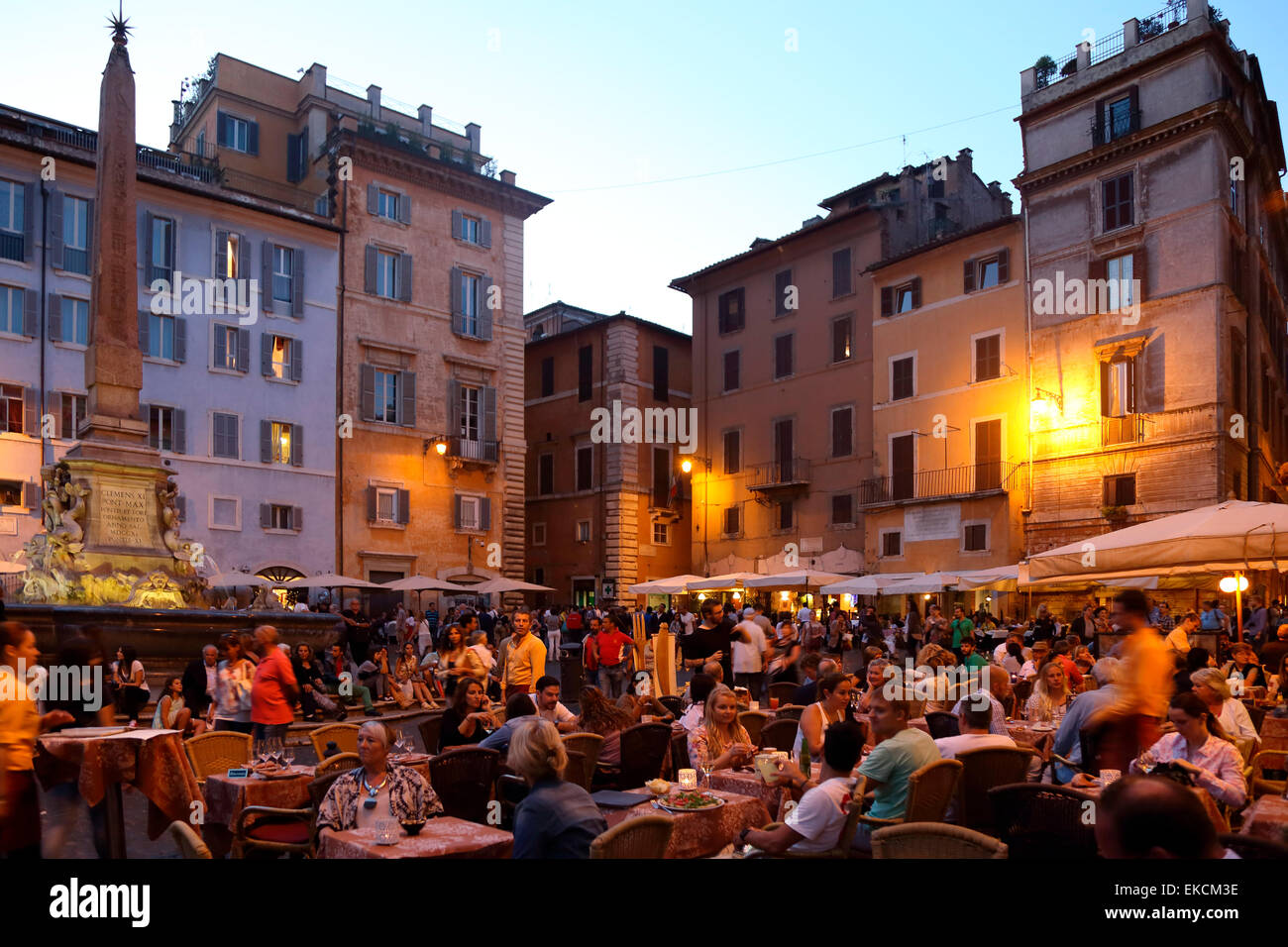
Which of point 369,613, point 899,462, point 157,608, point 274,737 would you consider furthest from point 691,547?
point 274,737

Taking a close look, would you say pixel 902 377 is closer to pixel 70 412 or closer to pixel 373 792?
pixel 70 412

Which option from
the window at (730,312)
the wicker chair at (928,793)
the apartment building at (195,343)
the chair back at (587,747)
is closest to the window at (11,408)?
the apartment building at (195,343)

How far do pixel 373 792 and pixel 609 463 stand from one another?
32.4 meters

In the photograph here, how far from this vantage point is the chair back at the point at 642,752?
25.2 feet

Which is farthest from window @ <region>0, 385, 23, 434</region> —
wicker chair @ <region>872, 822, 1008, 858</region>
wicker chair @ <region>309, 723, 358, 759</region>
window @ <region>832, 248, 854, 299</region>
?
wicker chair @ <region>872, 822, 1008, 858</region>

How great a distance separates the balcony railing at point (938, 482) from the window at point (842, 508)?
45 centimetres

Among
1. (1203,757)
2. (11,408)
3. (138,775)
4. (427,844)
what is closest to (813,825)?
(427,844)

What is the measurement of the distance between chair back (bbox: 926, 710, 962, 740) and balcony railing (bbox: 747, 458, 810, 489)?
85.4ft

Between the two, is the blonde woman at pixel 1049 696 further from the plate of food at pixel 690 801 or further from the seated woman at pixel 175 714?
the seated woman at pixel 175 714

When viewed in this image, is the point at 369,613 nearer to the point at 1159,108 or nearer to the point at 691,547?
the point at 691,547

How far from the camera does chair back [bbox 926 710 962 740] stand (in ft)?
25.2

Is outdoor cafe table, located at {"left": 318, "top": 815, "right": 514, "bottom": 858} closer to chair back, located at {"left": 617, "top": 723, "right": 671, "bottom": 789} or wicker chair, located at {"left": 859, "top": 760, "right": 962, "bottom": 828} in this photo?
wicker chair, located at {"left": 859, "top": 760, "right": 962, "bottom": 828}

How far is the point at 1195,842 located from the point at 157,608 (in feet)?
41.2
